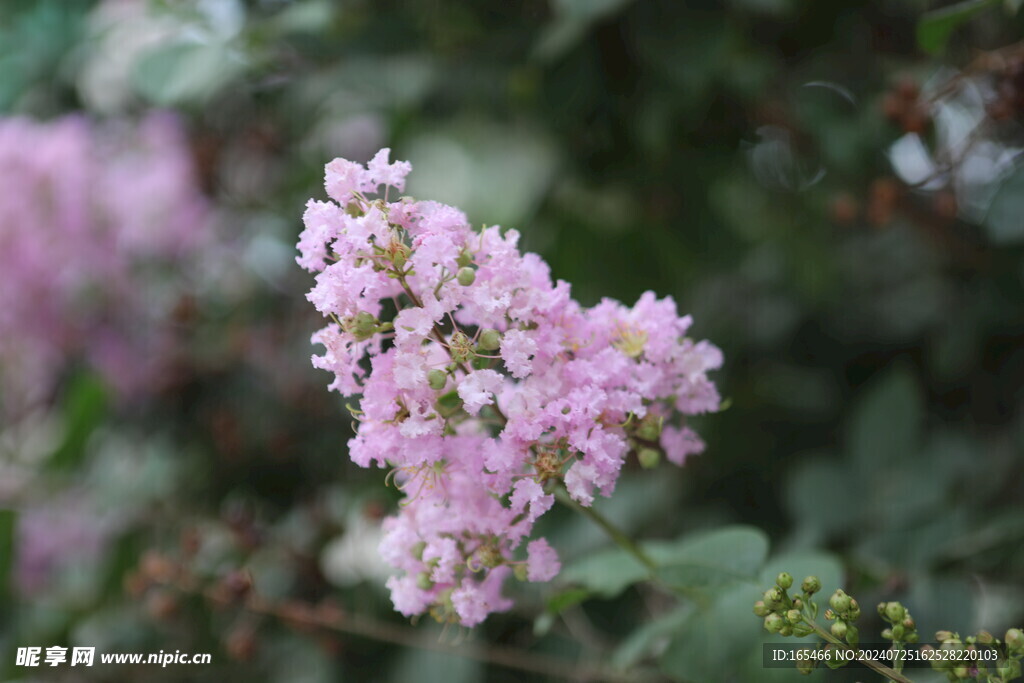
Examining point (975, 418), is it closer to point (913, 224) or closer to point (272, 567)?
point (913, 224)

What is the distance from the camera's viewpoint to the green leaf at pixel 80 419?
5.11 feet

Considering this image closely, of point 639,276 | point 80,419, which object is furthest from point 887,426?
point 80,419

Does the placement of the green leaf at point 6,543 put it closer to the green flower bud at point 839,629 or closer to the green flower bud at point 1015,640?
the green flower bud at point 839,629

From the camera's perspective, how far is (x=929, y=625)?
1.02m

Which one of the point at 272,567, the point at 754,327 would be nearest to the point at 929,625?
the point at 754,327

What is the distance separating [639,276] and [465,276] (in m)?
0.70

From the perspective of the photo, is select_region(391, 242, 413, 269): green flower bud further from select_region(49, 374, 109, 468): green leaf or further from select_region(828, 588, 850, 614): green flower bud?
select_region(49, 374, 109, 468): green leaf

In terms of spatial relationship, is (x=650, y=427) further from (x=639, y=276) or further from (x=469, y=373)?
(x=639, y=276)

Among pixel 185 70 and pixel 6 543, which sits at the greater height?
pixel 185 70

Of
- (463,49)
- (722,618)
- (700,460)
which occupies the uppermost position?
(463,49)

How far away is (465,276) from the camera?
67 centimetres

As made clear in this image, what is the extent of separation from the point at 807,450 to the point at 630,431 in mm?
762

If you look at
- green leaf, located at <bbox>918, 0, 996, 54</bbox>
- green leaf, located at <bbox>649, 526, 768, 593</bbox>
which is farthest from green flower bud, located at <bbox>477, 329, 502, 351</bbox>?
green leaf, located at <bbox>918, 0, 996, 54</bbox>

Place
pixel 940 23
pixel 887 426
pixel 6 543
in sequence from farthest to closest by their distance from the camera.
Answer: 1. pixel 6 543
2. pixel 887 426
3. pixel 940 23
